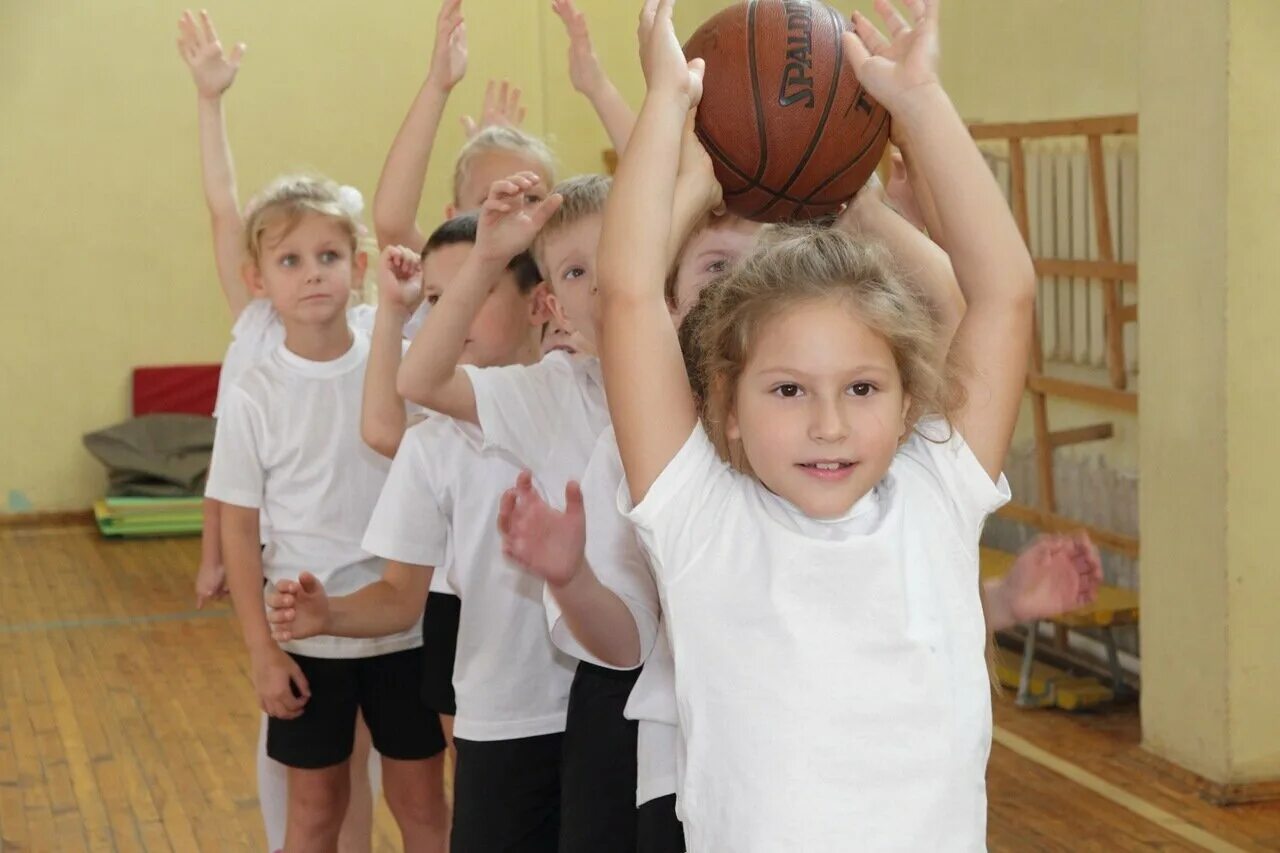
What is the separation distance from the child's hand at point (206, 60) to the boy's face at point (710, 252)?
2050 millimetres

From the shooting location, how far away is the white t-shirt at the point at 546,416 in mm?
2545

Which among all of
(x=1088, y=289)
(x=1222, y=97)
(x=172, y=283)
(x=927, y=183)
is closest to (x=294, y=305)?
(x=927, y=183)

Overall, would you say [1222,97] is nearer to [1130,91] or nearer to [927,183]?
[1130,91]

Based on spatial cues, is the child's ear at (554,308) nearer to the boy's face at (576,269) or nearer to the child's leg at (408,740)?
the boy's face at (576,269)

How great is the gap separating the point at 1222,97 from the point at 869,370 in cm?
254

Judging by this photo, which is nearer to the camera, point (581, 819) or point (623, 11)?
point (581, 819)

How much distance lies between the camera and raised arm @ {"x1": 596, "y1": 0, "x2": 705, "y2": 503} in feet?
5.49

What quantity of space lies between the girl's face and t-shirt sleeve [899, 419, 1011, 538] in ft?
0.22

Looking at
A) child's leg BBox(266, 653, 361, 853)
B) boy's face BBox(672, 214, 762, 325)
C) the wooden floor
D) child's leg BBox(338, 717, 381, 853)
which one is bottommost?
the wooden floor

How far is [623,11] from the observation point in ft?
28.1

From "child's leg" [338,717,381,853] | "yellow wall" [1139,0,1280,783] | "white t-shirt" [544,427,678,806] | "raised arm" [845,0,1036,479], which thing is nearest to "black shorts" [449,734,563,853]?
"white t-shirt" [544,427,678,806]

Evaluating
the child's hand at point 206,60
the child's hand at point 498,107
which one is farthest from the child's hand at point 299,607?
the child's hand at point 498,107

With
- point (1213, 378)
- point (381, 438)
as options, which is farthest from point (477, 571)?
point (1213, 378)

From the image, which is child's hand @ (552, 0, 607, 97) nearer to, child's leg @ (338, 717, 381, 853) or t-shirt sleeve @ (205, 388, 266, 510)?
t-shirt sleeve @ (205, 388, 266, 510)
